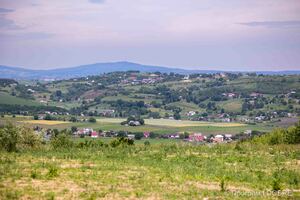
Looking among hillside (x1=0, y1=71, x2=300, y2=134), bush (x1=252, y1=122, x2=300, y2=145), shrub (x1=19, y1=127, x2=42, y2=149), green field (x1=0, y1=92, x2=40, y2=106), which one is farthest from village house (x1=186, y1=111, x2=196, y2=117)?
shrub (x1=19, y1=127, x2=42, y2=149)

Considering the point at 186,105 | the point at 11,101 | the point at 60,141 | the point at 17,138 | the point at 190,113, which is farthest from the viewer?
the point at 186,105

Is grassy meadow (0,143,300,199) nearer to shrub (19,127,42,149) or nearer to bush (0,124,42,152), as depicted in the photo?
bush (0,124,42,152)

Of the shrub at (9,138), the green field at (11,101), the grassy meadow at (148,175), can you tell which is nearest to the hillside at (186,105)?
the green field at (11,101)

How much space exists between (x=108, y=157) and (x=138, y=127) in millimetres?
82678

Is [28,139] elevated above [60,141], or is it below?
above

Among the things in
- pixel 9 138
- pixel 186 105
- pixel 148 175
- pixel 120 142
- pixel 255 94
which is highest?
pixel 9 138

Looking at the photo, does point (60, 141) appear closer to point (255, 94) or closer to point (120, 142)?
point (120, 142)

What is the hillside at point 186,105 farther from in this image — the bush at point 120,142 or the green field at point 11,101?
the bush at point 120,142

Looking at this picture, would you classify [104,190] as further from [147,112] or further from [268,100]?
[268,100]

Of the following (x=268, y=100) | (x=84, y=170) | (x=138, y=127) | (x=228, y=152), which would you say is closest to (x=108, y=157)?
(x=84, y=170)

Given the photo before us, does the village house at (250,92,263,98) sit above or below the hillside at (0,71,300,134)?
above

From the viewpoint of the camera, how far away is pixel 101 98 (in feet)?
600

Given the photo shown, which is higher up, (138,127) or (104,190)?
(104,190)

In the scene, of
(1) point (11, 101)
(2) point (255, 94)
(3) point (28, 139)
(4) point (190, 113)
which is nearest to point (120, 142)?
(3) point (28, 139)
